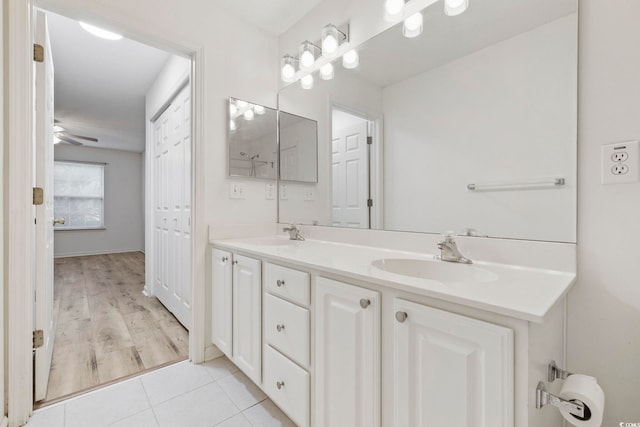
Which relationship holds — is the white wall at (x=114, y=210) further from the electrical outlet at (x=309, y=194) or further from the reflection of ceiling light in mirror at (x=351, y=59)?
the reflection of ceiling light in mirror at (x=351, y=59)

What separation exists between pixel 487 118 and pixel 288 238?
1.34 m

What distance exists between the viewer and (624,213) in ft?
2.81

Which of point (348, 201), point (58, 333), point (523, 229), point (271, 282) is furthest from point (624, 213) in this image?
point (58, 333)

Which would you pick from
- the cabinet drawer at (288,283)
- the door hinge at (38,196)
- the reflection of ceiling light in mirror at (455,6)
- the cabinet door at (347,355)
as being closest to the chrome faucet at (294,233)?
the cabinet drawer at (288,283)

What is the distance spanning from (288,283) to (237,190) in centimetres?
99

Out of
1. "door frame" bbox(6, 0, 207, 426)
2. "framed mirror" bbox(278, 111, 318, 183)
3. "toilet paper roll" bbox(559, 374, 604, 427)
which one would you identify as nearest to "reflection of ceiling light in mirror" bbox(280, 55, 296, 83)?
"framed mirror" bbox(278, 111, 318, 183)

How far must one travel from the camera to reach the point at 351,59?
5.44 feet

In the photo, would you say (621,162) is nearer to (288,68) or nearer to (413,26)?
(413,26)

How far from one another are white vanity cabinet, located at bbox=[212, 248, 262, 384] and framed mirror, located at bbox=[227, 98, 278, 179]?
2.07ft

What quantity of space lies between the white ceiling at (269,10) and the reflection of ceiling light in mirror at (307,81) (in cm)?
42

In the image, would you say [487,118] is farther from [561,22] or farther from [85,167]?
[85,167]

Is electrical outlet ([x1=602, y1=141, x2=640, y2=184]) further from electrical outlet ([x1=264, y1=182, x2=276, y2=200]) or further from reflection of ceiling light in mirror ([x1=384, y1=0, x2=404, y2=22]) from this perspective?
electrical outlet ([x1=264, y1=182, x2=276, y2=200])

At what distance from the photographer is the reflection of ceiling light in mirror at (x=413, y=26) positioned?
1350 millimetres

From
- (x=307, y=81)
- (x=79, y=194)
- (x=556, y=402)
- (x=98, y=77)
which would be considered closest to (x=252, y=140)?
(x=307, y=81)
